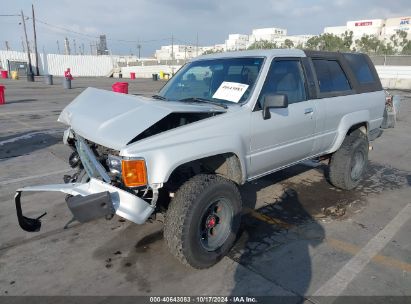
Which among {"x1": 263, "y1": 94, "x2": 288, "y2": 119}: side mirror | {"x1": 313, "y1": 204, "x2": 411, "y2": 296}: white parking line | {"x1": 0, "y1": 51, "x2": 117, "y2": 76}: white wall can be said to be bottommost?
{"x1": 313, "y1": 204, "x2": 411, "y2": 296}: white parking line

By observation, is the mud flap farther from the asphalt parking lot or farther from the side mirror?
the side mirror

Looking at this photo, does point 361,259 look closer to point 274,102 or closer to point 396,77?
point 274,102

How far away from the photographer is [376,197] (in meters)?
4.81

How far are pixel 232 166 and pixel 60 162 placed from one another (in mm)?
4183

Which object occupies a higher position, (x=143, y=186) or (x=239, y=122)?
(x=239, y=122)

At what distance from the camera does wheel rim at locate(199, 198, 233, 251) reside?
3121 mm

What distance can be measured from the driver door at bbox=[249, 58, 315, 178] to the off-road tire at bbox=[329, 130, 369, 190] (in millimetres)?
775

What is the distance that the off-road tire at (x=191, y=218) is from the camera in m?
2.81

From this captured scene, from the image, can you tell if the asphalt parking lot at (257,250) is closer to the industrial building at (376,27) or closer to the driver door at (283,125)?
the driver door at (283,125)

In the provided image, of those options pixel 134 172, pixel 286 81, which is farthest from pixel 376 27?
pixel 134 172

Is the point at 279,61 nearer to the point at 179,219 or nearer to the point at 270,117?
the point at 270,117

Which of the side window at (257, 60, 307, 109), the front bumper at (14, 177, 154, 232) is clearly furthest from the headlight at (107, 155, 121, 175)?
the side window at (257, 60, 307, 109)

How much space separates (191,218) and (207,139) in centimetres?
71

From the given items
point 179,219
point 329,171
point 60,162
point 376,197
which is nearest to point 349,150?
point 329,171
